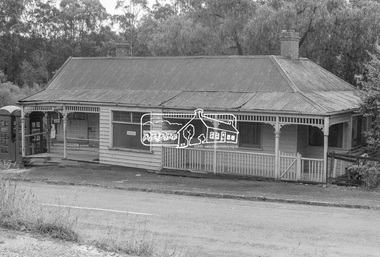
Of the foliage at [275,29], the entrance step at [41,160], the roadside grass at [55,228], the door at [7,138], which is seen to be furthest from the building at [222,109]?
the roadside grass at [55,228]

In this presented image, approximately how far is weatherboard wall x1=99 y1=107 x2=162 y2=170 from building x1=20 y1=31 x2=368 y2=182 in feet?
0.15

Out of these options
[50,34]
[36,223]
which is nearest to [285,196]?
[36,223]

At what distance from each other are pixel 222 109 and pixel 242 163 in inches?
96.3

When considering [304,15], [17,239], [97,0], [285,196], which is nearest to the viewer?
[17,239]

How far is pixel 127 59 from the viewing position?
26844 mm

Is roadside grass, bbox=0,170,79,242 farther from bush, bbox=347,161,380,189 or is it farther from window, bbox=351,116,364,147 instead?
window, bbox=351,116,364,147

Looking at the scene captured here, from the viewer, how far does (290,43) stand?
77.3 feet

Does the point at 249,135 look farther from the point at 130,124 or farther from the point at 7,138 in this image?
the point at 7,138

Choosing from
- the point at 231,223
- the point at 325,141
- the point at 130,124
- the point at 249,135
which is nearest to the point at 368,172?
the point at 325,141

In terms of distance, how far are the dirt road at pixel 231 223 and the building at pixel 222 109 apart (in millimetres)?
4125

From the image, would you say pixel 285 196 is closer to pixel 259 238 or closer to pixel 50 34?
pixel 259 238

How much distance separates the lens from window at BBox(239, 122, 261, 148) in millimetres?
21297

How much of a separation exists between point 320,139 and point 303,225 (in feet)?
30.0

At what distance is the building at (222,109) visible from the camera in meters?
19.6
